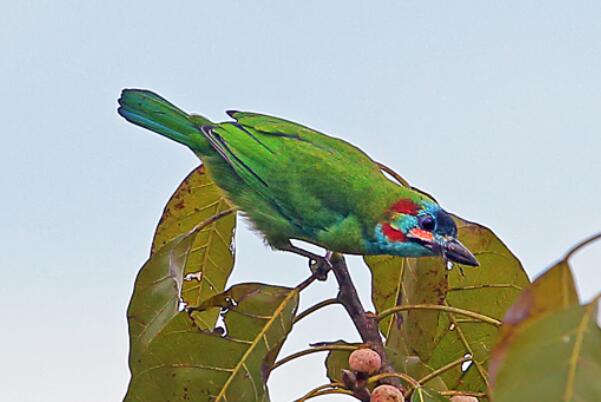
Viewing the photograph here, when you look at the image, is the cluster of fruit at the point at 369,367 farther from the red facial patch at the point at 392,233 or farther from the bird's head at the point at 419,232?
the red facial patch at the point at 392,233

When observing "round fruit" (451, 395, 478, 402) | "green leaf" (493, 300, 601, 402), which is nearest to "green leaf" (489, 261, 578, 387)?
"green leaf" (493, 300, 601, 402)

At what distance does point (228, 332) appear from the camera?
2.82m

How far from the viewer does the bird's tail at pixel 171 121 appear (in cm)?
423

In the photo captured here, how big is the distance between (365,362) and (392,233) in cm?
110

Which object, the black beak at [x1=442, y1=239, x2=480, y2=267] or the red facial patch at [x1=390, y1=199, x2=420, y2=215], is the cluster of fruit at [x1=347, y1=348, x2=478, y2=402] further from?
the red facial patch at [x1=390, y1=199, x2=420, y2=215]

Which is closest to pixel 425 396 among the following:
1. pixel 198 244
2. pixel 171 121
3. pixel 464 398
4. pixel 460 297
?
pixel 464 398

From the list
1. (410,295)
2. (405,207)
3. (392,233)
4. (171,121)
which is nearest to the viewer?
(410,295)

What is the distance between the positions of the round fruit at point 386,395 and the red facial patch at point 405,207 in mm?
1259

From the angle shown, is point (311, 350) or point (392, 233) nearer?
point (311, 350)

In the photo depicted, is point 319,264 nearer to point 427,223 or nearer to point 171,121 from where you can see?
point 427,223

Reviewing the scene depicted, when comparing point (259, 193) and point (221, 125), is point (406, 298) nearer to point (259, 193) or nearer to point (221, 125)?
point (259, 193)

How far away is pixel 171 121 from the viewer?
425 centimetres

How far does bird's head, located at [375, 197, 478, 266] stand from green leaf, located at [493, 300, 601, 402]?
193cm

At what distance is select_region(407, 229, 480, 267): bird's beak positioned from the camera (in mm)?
3318
